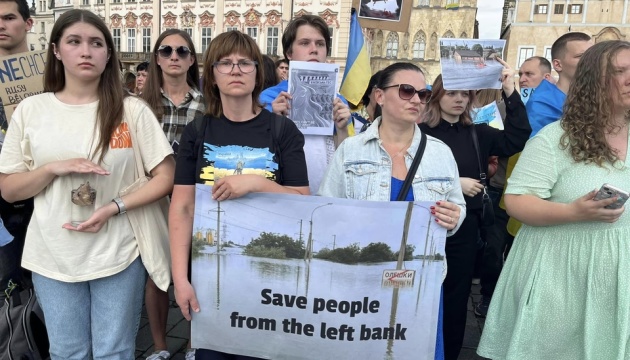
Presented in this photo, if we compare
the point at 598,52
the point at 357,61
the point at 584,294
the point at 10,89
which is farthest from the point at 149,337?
the point at 598,52

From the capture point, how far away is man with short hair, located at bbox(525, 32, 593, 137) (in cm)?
320

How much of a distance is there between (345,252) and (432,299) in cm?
46

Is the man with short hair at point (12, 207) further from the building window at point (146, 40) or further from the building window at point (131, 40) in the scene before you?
the building window at point (131, 40)

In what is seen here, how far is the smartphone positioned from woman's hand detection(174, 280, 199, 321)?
181 centimetres

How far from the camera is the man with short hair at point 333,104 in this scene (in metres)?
2.78

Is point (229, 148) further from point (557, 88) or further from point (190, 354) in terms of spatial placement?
point (557, 88)

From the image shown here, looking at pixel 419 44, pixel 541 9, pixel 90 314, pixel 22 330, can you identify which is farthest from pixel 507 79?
pixel 541 9

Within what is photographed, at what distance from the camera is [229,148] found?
220 cm

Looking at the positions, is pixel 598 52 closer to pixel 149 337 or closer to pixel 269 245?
pixel 269 245

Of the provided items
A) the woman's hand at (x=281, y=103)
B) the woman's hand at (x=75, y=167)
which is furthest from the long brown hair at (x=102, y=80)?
the woman's hand at (x=281, y=103)

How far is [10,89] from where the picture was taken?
292 centimetres

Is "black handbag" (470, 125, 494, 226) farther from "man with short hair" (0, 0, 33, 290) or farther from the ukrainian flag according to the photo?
"man with short hair" (0, 0, 33, 290)

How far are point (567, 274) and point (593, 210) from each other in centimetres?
37

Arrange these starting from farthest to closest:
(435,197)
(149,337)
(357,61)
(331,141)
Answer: (149,337), (357,61), (331,141), (435,197)
